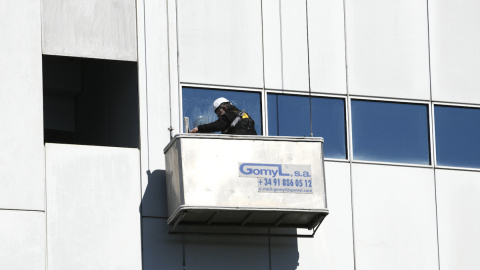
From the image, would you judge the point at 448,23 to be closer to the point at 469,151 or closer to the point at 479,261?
the point at 469,151

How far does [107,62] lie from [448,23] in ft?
20.3

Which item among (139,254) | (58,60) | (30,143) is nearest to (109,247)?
(139,254)

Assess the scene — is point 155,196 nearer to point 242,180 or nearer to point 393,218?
point 242,180

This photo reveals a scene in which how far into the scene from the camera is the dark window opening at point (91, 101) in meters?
22.7

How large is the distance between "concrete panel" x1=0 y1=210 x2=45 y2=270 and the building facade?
0.02 meters

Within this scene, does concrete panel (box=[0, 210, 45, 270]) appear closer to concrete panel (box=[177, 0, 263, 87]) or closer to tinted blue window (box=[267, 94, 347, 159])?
concrete panel (box=[177, 0, 263, 87])

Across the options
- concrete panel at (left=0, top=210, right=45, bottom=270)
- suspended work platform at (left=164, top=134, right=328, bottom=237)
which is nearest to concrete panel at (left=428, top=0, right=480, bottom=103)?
suspended work platform at (left=164, top=134, right=328, bottom=237)

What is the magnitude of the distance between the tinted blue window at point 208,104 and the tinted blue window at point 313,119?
0.85 ft

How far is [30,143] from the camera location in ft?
69.1

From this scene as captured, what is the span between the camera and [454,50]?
24422 mm

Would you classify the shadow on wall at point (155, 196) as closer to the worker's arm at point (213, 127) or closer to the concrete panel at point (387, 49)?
the worker's arm at point (213, 127)

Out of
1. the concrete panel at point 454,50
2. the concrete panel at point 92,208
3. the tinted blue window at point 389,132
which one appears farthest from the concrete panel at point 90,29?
the concrete panel at point 454,50

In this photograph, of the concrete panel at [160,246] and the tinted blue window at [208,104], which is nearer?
the concrete panel at [160,246]

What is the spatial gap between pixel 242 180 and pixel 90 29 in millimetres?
3575
